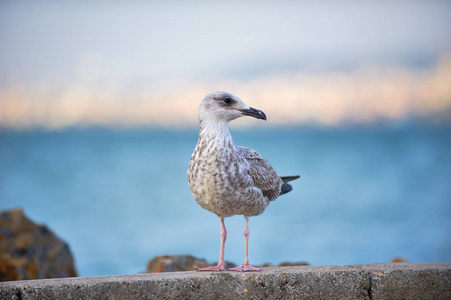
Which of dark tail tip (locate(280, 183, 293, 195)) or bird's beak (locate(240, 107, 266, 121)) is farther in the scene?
dark tail tip (locate(280, 183, 293, 195))

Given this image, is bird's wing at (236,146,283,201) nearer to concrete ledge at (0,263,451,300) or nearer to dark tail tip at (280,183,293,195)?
dark tail tip at (280,183,293,195)

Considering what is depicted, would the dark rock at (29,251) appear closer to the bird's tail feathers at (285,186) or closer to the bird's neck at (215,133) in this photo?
the bird's tail feathers at (285,186)

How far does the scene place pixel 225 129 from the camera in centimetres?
493

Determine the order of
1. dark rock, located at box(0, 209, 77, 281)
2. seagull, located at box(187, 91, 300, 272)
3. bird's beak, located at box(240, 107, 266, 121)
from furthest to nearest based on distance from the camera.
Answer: dark rock, located at box(0, 209, 77, 281)
bird's beak, located at box(240, 107, 266, 121)
seagull, located at box(187, 91, 300, 272)

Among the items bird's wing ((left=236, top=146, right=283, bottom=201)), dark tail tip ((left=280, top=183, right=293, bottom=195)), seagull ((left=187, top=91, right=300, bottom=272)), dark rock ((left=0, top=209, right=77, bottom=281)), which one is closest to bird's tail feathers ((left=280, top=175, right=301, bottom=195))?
dark tail tip ((left=280, top=183, right=293, bottom=195))

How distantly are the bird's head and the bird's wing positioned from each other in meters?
0.41

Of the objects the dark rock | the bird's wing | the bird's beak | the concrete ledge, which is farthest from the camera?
the dark rock

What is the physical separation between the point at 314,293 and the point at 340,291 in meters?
0.23

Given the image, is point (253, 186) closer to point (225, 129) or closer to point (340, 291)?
point (225, 129)

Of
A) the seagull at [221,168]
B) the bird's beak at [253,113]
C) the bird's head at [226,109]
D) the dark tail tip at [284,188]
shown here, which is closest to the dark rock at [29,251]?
the seagull at [221,168]

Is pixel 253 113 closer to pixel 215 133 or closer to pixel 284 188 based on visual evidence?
pixel 215 133

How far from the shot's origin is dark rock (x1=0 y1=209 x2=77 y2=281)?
7.57 metres

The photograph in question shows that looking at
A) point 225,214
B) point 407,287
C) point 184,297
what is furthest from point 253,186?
point 407,287

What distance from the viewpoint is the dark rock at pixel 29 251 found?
7.57 metres
